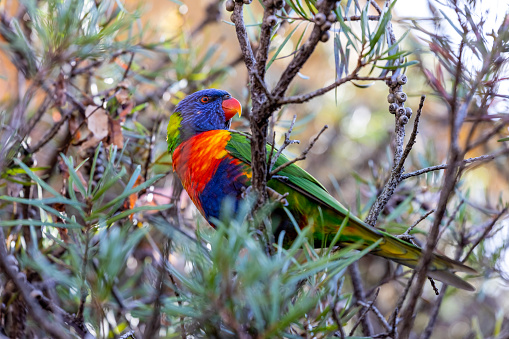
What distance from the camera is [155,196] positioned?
5.51 ft

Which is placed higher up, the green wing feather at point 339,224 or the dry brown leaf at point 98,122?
the dry brown leaf at point 98,122

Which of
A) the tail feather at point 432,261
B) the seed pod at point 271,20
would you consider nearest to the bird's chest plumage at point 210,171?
the tail feather at point 432,261

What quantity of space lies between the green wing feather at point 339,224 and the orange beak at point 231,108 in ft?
0.89

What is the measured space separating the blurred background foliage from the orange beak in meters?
0.04

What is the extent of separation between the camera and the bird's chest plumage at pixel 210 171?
4.80 feet

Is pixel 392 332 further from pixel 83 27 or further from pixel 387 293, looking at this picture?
pixel 387 293

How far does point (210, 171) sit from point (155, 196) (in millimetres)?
281

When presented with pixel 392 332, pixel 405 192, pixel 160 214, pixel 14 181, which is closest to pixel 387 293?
pixel 405 192

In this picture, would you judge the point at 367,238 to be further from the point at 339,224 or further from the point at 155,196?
the point at 155,196

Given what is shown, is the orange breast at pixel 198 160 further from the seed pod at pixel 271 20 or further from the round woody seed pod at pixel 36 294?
the seed pod at pixel 271 20

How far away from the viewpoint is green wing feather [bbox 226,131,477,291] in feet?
3.83

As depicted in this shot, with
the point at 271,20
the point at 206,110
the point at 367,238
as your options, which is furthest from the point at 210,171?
the point at 271,20

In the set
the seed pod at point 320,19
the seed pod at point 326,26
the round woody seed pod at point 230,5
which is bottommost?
the seed pod at point 326,26

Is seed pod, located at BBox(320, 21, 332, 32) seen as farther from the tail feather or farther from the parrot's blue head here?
the parrot's blue head
